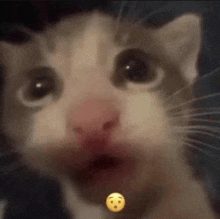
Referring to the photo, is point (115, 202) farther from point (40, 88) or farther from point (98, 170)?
point (40, 88)

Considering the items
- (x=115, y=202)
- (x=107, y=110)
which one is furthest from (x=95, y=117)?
(x=115, y=202)

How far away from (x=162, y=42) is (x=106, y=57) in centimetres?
11

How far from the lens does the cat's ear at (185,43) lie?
523 mm

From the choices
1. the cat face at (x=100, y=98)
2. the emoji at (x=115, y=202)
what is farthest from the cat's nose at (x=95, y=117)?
the emoji at (x=115, y=202)

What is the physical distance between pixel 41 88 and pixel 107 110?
12cm

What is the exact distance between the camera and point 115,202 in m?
0.51

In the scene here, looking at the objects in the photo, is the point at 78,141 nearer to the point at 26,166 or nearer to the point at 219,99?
the point at 26,166

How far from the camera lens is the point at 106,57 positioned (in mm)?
509

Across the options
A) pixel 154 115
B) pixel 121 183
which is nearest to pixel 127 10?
pixel 154 115

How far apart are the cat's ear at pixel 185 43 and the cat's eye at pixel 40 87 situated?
0.21m

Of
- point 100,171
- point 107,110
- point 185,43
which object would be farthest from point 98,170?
point 185,43

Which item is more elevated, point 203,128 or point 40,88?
point 40,88

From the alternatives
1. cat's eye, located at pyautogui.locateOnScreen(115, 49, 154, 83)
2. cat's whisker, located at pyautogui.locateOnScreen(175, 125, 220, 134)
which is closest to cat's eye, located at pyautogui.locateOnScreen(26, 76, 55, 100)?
cat's eye, located at pyautogui.locateOnScreen(115, 49, 154, 83)

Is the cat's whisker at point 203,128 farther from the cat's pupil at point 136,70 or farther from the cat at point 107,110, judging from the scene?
the cat's pupil at point 136,70
